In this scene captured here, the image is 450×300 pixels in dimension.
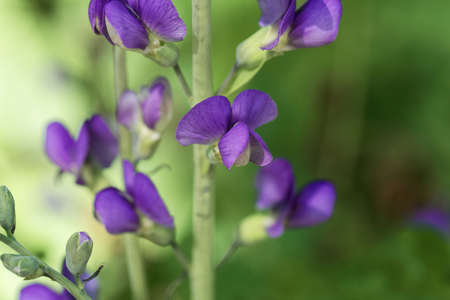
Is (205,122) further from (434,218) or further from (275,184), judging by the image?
(434,218)

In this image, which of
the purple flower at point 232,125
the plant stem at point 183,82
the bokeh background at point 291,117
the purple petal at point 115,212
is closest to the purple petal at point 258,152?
the purple flower at point 232,125

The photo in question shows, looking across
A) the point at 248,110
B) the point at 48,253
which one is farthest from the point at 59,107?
the point at 248,110

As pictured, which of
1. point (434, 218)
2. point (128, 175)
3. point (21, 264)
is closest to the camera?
point (21, 264)

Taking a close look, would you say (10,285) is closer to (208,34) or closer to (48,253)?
(48,253)

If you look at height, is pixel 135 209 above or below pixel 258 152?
below

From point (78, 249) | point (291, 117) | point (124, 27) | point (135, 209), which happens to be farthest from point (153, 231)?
point (291, 117)

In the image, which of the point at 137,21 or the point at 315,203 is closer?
the point at 137,21

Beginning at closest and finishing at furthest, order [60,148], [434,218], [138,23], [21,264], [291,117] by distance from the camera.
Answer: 1. [21,264]
2. [138,23]
3. [60,148]
4. [434,218]
5. [291,117]

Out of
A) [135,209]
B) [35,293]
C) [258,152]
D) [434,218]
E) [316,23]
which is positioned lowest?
[434,218]
